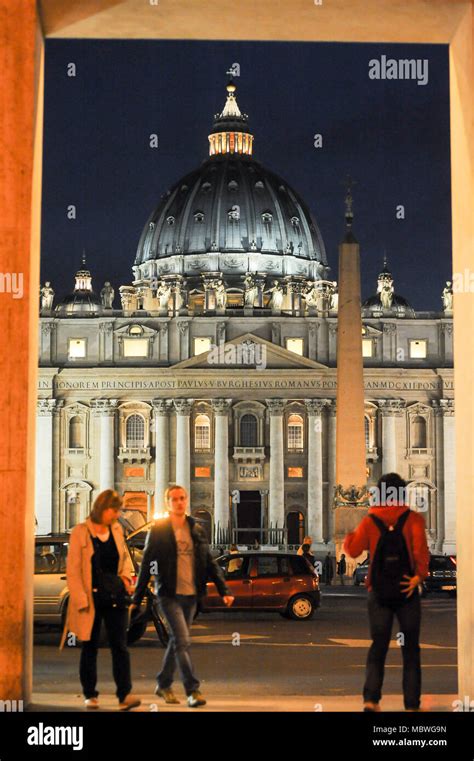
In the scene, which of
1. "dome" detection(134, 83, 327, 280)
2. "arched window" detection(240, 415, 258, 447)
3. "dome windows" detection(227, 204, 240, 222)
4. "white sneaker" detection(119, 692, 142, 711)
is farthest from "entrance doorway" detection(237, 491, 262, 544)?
"white sneaker" detection(119, 692, 142, 711)

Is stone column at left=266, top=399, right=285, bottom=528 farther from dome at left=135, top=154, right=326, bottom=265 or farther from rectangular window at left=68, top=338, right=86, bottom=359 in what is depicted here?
dome at left=135, top=154, right=326, bottom=265

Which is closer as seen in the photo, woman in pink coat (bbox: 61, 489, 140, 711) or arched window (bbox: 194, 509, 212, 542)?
woman in pink coat (bbox: 61, 489, 140, 711)

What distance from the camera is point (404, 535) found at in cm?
1070

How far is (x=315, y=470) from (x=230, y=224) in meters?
36.3

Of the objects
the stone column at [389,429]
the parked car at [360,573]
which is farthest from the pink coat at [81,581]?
the stone column at [389,429]

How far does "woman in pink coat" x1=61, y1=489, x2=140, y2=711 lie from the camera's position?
1088cm

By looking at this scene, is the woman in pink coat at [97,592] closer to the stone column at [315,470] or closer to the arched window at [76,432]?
the stone column at [315,470]

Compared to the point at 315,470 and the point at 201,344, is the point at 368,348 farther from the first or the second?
the point at 201,344

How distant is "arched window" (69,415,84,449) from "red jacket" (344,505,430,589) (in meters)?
83.7

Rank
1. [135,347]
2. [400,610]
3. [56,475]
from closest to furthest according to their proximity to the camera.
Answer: [400,610], [56,475], [135,347]

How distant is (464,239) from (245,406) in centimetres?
8233

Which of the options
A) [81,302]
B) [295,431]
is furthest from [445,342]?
[81,302]

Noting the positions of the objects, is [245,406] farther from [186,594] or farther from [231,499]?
[186,594]
